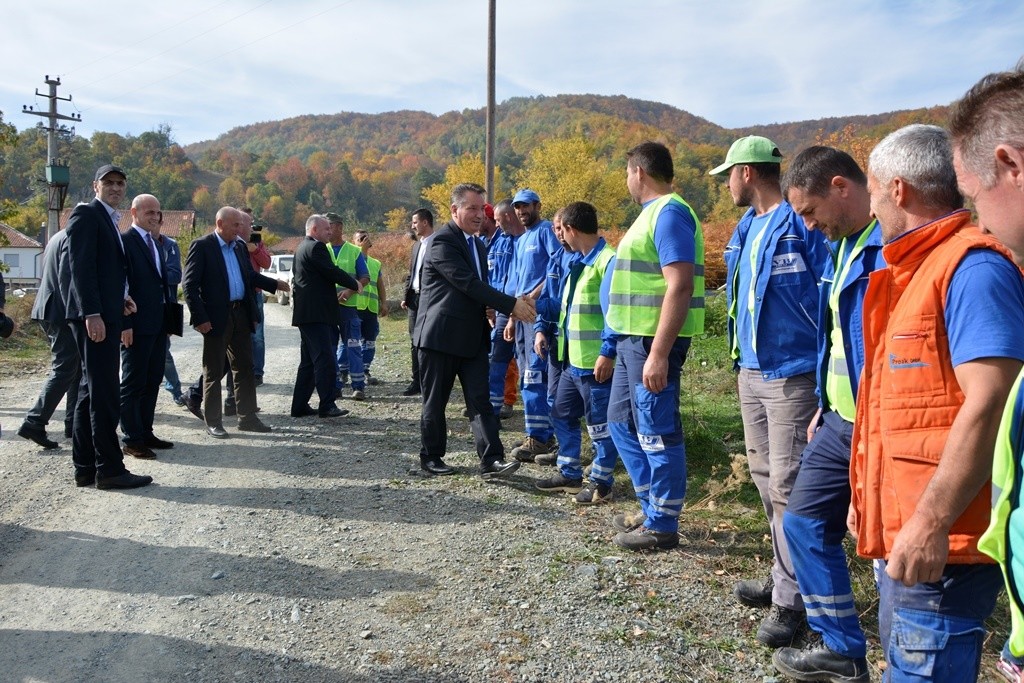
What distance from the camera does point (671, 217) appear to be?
4254 millimetres

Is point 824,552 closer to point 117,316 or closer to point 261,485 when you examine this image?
point 261,485

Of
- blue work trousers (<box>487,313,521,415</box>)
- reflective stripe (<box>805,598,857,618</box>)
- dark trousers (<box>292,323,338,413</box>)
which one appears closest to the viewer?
reflective stripe (<box>805,598,857,618</box>)

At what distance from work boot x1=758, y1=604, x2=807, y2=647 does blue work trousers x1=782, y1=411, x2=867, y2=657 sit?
0.39 meters

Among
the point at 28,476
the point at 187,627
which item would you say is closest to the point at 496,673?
the point at 187,627

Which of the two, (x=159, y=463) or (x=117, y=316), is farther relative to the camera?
(x=159, y=463)

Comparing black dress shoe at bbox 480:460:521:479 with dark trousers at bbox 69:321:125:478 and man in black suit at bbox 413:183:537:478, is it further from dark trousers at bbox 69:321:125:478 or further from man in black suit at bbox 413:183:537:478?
dark trousers at bbox 69:321:125:478

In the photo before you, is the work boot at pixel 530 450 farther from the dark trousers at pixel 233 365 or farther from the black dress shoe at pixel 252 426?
the dark trousers at pixel 233 365

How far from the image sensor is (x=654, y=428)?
432 centimetres

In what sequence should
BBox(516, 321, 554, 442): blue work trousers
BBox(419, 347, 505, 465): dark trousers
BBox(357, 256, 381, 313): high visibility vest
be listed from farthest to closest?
BBox(357, 256, 381, 313): high visibility vest < BBox(516, 321, 554, 442): blue work trousers < BBox(419, 347, 505, 465): dark trousers

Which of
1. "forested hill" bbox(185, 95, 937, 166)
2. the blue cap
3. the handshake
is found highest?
"forested hill" bbox(185, 95, 937, 166)

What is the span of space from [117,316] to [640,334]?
3581 millimetres

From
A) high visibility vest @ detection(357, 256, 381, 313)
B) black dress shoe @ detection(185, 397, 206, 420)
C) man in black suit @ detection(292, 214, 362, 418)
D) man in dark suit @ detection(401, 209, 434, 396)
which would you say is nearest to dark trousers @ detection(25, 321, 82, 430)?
black dress shoe @ detection(185, 397, 206, 420)

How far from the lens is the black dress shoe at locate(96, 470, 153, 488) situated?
17.9ft

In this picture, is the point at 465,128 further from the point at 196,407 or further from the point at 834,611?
the point at 834,611
